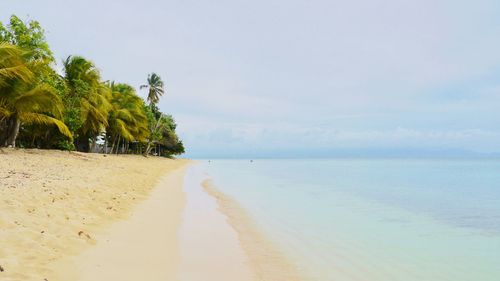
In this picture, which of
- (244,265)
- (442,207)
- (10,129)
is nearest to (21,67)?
(10,129)

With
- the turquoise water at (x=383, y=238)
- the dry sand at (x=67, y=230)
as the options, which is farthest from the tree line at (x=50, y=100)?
the turquoise water at (x=383, y=238)

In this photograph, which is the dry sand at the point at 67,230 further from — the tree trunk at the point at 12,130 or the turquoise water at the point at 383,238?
the tree trunk at the point at 12,130

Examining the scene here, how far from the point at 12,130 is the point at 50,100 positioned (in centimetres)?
403

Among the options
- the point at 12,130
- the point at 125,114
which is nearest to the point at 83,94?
the point at 12,130

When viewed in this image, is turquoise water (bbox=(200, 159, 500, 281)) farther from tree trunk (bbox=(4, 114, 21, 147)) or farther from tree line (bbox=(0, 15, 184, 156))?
tree trunk (bbox=(4, 114, 21, 147))

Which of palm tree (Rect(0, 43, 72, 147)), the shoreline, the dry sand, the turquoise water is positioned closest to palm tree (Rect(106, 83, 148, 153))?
palm tree (Rect(0, 43, 72, 147))

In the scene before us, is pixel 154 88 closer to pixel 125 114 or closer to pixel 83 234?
pixel 125 114

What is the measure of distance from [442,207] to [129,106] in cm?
3286

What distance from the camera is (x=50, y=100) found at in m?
17.7

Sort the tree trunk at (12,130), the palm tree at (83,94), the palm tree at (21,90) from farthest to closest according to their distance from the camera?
the palm tree at (83,94), the tree trunk at (12,130), the palm tree at (21,90)

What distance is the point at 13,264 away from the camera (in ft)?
12.5

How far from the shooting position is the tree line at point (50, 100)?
16.8 meters

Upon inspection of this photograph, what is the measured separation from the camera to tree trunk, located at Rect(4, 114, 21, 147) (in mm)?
19328

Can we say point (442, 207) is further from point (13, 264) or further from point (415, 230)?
point (13, 264)
